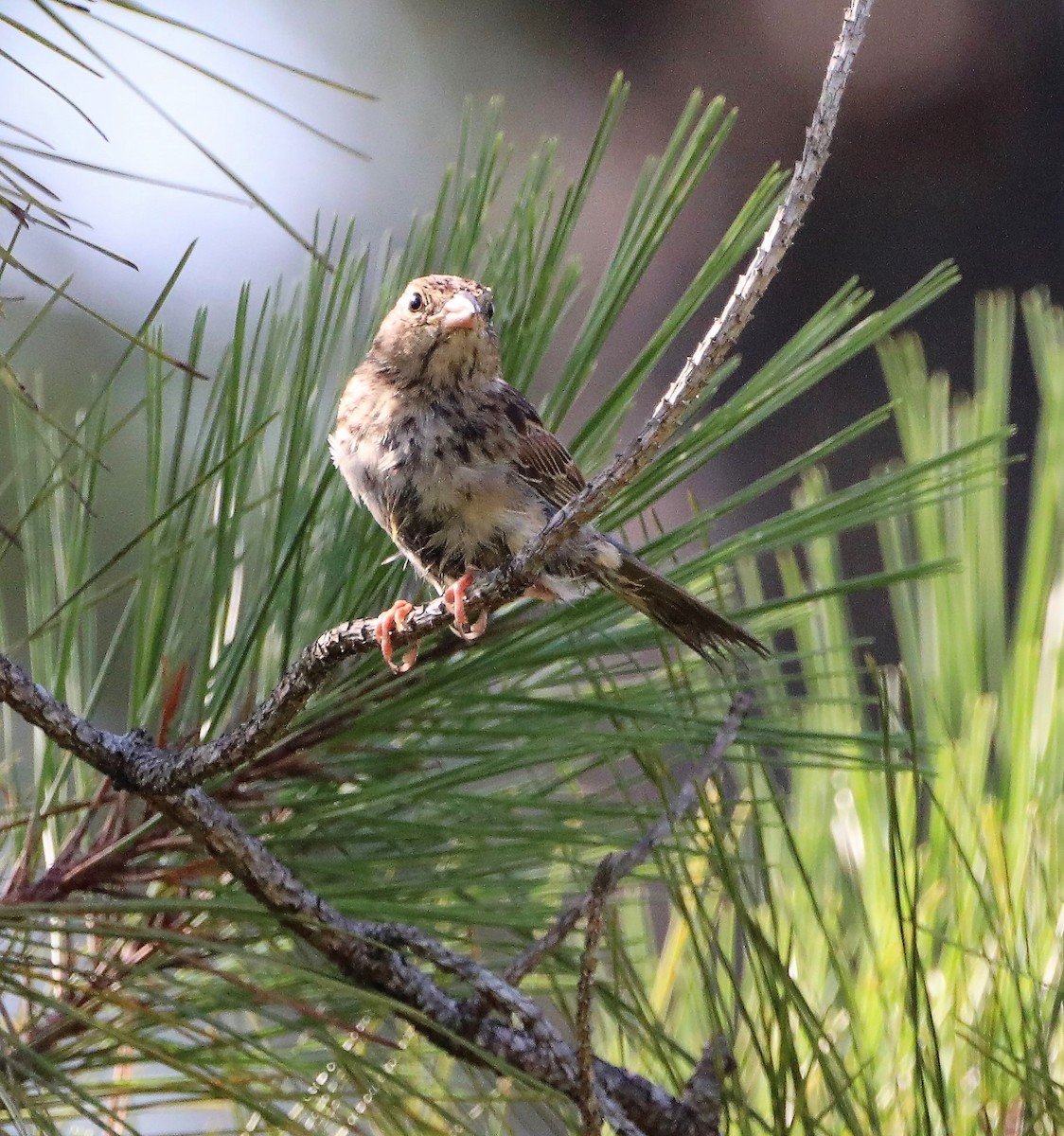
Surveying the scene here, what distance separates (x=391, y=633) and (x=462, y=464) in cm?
35

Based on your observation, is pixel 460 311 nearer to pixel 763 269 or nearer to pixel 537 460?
pixel 537 460

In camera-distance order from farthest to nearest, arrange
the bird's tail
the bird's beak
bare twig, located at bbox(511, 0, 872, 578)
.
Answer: the bird's beak, the bird's tail, bare twig, located at bbox(511, 0, 872, 578)

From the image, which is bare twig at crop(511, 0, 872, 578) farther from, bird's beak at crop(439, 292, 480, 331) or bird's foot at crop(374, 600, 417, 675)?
bird's beak at crop(439, 292, 480, 331)

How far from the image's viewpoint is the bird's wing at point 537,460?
1.12 m

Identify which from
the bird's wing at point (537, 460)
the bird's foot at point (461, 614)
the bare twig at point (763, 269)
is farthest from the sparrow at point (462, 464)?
the bare twig at point (763, 269)

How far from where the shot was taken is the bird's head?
119 cm

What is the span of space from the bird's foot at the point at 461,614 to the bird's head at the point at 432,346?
362 mm

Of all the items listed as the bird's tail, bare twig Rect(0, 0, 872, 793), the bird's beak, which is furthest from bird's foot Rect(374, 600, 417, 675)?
the bird's beak

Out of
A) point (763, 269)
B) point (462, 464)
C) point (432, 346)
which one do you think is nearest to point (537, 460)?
point (462, 464)

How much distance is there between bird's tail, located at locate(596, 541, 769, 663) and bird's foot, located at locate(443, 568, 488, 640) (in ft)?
0.37

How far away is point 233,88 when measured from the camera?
64 cm

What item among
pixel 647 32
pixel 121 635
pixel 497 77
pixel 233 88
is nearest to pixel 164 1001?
pixel 121 635

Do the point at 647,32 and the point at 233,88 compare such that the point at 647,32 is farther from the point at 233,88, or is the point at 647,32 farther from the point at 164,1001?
the point at 164,1001

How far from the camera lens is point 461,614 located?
0.74 meters
